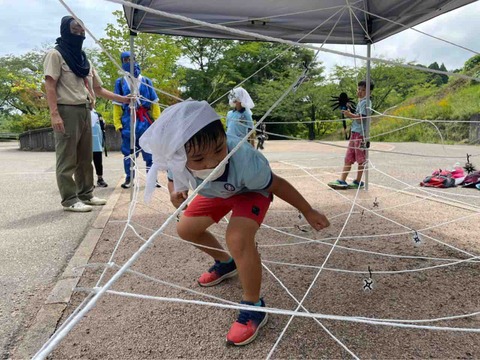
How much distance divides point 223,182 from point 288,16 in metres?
2.73

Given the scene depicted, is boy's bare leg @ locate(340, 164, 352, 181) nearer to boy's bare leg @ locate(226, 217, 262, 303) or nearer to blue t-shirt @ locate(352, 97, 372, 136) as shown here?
blue t-shirt @ locate(352, 97, 372, 136)

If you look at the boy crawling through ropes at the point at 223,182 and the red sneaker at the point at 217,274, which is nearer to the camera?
the boy crawling through ropes at the point at 223,182

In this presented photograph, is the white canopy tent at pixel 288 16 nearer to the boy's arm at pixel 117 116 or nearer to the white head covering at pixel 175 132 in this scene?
the boy's arm at pixel 117 116

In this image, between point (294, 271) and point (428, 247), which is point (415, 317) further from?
point (428, 247)

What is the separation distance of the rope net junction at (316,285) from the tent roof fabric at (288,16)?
759 mm

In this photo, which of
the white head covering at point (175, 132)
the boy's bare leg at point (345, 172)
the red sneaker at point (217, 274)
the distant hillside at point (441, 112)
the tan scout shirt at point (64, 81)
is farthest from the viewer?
the distant hillside at point (441, 112)

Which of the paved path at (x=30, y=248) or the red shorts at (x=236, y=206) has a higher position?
the red shorts at (x=236, y=206)

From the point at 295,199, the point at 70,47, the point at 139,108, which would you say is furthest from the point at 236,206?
the point at 139,108

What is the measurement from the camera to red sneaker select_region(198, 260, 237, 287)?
194 centimetres

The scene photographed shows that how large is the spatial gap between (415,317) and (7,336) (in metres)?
1.73

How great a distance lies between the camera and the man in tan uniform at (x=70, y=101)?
3148 millimetres

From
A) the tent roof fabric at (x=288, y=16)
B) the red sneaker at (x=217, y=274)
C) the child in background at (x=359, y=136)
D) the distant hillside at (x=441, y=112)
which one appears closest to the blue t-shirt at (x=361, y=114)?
the child in background at (x=359, y=136)

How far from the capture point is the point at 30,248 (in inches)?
97.7

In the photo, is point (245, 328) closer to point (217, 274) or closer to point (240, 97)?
point (217, 274)
